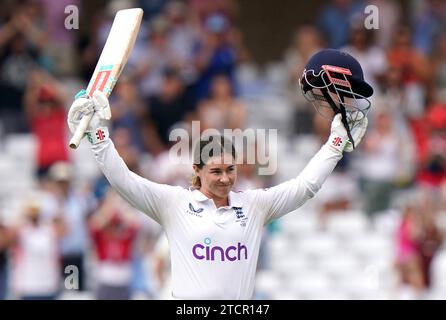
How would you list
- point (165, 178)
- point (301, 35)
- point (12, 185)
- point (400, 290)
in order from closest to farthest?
point (400, 290)
point (165, 178)
point (12, 185)
point (301, 35)

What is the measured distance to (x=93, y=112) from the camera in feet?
24.8

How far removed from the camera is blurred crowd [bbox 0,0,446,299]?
13664 mm

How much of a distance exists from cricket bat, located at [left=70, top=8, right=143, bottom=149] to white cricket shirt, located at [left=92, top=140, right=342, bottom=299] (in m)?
0.36

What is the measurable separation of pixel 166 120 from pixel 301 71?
1779 mm

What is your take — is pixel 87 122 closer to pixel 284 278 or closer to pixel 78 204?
pixel 78 204

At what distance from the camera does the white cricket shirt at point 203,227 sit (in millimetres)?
7660

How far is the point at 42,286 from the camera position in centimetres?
1342

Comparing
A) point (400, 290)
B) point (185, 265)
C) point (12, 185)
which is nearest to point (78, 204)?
point (12, 185)

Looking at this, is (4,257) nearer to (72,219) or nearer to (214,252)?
(72,219)

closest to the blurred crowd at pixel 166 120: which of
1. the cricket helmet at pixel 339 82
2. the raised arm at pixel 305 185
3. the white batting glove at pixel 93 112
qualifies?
the raised arm at pixel 305 185

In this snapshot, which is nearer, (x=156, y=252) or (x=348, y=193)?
(x=156, y=252)

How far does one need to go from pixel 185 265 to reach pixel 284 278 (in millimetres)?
7308

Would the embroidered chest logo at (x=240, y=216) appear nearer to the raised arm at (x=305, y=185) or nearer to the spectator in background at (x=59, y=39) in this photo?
the raised arm at (x=305, y=185)
